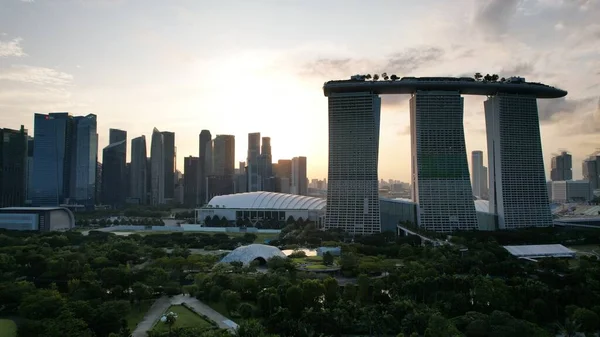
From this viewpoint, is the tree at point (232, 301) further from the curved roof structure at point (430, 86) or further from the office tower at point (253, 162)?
the office tower at point (253, 162)

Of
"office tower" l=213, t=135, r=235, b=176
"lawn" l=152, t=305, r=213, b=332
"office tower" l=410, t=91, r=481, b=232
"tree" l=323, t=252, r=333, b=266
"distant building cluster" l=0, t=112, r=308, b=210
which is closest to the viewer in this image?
"lawn" l=152, t=305, r=213, b=332

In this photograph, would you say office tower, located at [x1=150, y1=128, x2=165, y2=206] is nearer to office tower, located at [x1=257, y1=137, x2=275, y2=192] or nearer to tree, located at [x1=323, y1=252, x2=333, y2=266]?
office tower, located at [x1=257, y1=137, x2=275, y2=192]

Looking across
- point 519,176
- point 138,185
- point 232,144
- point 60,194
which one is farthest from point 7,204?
point 519,176

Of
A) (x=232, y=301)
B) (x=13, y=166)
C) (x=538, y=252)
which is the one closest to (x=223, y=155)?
(x=13, y=166)

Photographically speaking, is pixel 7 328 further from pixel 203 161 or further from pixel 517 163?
pixel 203 161

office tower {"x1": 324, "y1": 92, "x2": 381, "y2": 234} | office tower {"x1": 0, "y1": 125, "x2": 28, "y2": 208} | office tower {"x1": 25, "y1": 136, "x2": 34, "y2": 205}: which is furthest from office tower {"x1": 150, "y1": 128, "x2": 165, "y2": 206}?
office tower {"x1": 324, "y1": 92, "x2": 381, "y2": 234}

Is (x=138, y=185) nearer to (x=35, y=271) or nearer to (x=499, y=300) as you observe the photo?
(x=35, y=271)
